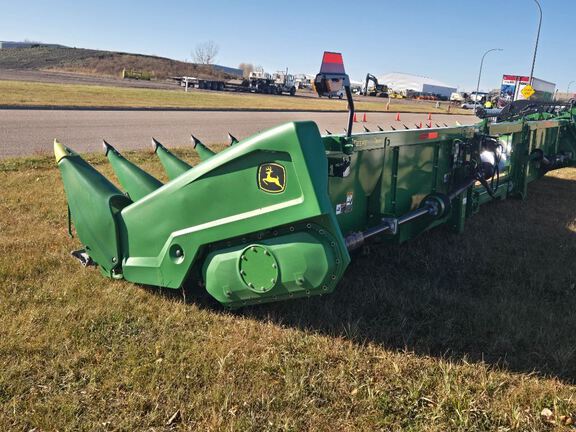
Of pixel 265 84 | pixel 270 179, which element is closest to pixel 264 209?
pixel 270 179

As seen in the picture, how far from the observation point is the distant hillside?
66250 mm

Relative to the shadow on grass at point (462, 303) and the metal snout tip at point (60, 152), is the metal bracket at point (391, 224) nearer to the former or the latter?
the shadow on grass at point (462, 303)

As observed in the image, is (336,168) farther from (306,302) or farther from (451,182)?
(451,182)

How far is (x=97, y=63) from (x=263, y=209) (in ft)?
244

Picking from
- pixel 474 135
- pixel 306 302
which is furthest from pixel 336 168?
pixel 474 135

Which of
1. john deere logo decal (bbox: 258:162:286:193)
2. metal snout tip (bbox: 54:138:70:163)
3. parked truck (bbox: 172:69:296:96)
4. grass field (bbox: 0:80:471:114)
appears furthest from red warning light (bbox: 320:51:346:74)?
parked truck (bbox: 172:69:296:96)

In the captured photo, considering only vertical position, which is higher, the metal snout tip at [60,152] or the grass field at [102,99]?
the grass field at [102,99]

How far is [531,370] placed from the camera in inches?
114

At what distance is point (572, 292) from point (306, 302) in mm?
2098

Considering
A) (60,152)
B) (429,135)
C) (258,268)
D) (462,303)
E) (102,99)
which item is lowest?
(462,303)

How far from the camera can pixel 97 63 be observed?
2749 inches

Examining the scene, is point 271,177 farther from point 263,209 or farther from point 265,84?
point 265,84

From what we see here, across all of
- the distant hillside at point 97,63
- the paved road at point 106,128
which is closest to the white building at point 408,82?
the distant hillside at point 97,63

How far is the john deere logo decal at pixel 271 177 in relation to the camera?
8.90 ft
